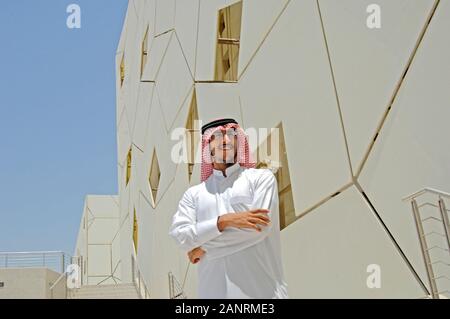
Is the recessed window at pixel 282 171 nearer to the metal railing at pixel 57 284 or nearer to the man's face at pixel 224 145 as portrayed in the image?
the man's face at pixel 224 145

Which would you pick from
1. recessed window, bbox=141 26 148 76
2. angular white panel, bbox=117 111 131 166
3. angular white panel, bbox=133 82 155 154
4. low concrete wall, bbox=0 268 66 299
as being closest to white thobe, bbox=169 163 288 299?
angular white panel, bbox=133 82 155 154

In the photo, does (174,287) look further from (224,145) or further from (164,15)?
(224,145)

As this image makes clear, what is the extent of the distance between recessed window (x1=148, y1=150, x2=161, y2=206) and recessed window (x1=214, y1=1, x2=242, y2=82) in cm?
342

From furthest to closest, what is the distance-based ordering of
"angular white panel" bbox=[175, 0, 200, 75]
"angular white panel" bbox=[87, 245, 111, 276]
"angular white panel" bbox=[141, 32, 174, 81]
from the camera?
"angular white panel" bbox=[87, 245, 111, 276]
"angular white panel" bbox=[141, 32, 174, 81]
"angular white panel" bbox=[175, 0, 200, 75]

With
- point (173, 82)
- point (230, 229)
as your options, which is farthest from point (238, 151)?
point (173, 82)

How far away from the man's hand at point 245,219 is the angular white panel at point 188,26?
172 inches

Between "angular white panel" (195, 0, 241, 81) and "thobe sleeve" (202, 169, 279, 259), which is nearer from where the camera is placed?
"thobe sleeve" (202, 169, 279, 259)

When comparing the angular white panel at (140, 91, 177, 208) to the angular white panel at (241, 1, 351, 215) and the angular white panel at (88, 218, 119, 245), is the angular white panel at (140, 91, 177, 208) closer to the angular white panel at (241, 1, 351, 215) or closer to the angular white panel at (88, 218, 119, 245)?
the angular white panel at (241, 1, 351, 215)

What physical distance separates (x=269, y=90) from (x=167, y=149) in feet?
12.5

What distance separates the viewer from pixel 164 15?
26.5 ft

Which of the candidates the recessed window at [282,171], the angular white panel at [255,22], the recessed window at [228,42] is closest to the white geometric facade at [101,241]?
the recessed window at [228,42]

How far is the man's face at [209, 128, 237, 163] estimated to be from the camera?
2232mm

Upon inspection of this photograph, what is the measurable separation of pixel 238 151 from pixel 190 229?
437mm
